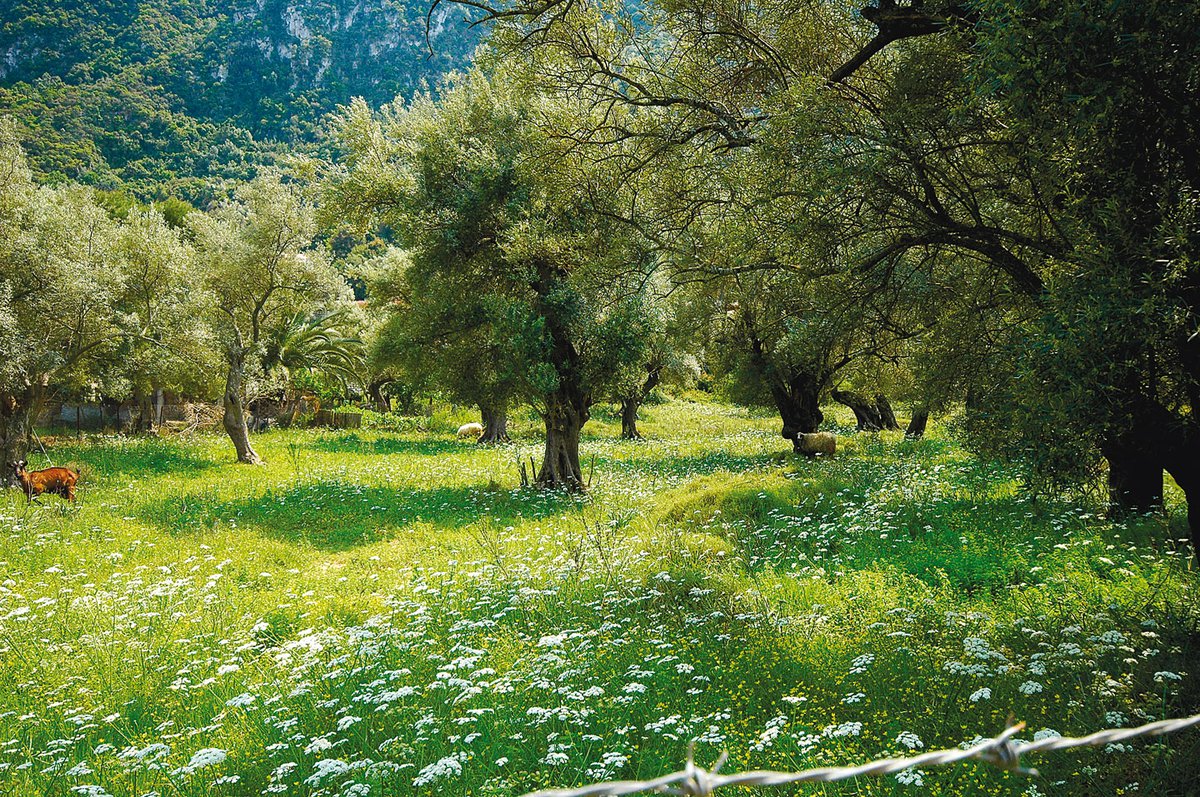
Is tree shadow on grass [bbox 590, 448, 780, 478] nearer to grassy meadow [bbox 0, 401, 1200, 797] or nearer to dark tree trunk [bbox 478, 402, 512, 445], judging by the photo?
grassy meadow [bbox 0, 401, 1200, 797]

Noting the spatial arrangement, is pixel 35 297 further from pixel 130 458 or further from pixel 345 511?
pixel 345 511

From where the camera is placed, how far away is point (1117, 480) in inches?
445

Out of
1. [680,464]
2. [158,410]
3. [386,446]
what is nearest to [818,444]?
[680,464]

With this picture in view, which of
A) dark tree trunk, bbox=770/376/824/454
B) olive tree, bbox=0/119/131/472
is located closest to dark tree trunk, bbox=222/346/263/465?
olive tree, bbox=0/119/131/472

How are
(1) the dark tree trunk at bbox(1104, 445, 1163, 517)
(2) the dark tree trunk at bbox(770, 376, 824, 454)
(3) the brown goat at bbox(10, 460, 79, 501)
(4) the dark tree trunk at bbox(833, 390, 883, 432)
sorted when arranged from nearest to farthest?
(1) the dark tree trunk at bbox(1104, 445, 1163, 517) < (3) the brown goat at bbox(10, 460, 79, 501) < (2) the dark tree trunk at bbox(770, 376, 824, 454) < (4) the dark tree trunk at bbox(833, 390, 883, 432)

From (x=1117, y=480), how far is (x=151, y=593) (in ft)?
51.2

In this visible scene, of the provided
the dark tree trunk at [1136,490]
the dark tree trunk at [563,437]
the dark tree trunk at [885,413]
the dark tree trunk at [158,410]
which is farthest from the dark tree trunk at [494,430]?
the dark tree trunk at [1136,490]

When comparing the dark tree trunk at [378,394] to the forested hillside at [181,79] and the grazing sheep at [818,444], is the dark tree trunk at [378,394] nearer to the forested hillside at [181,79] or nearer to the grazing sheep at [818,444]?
the forested hillside at [181,79]

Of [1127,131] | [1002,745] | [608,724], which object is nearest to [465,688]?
[608,724]

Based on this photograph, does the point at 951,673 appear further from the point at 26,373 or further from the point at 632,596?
the point at 26,373

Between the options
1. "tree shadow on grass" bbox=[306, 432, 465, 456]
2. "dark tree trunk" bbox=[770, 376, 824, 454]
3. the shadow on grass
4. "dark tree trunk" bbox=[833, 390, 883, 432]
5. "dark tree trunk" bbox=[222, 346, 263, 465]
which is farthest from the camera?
Answer: "dark tree trunk" bbox=[833, 390, 883, 432]

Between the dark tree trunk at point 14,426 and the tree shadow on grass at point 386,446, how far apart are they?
36.2 ft

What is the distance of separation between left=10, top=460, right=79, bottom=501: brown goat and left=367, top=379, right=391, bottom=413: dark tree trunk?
115ft

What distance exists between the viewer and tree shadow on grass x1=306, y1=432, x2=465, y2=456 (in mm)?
29781
